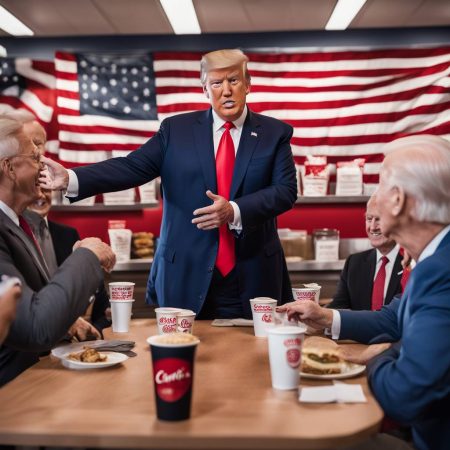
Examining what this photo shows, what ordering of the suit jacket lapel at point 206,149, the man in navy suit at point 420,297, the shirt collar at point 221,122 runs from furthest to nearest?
the shirt collar at point 221,122 < the suit jacket lapel at point 206,149 < the man in navy suit at point 420,297

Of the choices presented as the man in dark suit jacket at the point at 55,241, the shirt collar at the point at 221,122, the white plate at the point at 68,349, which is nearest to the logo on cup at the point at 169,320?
the white plate at the point at 68,349

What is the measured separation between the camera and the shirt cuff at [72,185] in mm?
2955

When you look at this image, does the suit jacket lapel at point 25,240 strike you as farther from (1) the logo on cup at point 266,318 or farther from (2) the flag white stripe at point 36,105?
(2) the flag white stripe at point 36,105

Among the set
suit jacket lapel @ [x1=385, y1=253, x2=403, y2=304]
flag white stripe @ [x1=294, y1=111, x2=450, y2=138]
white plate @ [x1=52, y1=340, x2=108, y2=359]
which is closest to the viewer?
white plate @ [x1=52, y1=340, x2=108, y2=359]

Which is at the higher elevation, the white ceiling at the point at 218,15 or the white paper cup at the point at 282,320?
the white ceiling at the point at 218,15

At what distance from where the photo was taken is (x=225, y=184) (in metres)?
3.11

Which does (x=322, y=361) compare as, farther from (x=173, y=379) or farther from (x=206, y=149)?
(x=206, y=149)

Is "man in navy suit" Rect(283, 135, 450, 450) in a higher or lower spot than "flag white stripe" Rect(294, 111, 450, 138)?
lower

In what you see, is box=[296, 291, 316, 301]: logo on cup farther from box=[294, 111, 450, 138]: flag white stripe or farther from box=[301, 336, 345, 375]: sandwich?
box=[294, 111, 450, 138]: flag white stripe

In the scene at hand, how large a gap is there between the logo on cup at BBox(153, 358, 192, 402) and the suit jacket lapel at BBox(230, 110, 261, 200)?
1.71m

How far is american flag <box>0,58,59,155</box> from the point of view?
616 cm

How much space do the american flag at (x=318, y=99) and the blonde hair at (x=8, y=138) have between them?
3787mm

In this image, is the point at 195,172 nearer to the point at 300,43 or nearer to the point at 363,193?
the point at 363,193

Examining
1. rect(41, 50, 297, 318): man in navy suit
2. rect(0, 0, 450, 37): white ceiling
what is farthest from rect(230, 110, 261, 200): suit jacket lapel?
rect(0, 0, 450, 37): white ceiling
